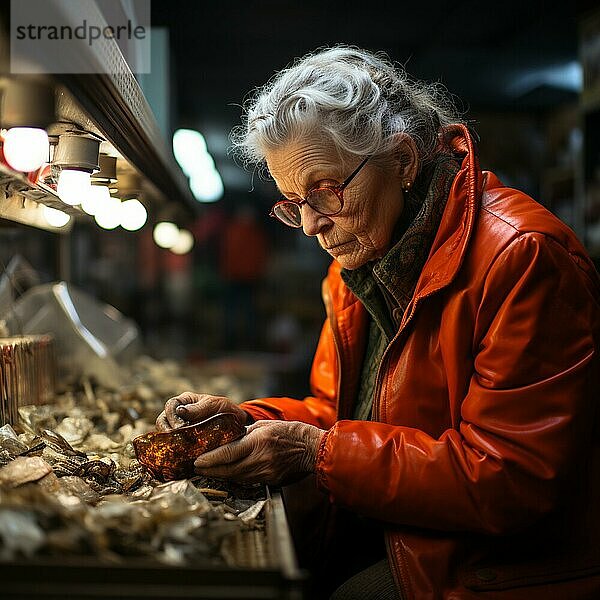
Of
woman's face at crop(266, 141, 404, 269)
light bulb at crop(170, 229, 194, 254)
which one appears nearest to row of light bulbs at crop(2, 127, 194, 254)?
woman's face at crop(266, 141, 404, 269)

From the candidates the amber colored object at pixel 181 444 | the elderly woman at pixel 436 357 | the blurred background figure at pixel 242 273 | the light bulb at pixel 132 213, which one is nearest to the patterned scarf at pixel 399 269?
the elderly woman at pixel 436 357

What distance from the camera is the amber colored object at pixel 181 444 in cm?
163

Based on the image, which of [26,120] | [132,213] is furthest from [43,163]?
[132,213]

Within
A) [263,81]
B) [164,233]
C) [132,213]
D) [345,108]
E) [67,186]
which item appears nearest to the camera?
[345,108]

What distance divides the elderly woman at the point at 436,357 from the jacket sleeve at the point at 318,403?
0.09 metres

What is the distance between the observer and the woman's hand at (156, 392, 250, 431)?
1779 mm

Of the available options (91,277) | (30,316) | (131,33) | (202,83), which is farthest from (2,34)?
(202,83)

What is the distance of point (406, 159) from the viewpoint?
1850 millimetres

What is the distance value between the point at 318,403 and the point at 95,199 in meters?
0.87

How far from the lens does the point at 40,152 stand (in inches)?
66.9

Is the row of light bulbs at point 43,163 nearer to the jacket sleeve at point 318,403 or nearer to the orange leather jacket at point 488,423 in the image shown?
the jacket sleeve at point 318,403

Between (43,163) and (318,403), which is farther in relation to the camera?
(318,403)

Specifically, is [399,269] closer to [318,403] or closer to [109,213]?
[318,403]

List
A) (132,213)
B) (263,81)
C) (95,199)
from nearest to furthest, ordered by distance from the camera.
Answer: (95,199), (263,81), (132,213)
